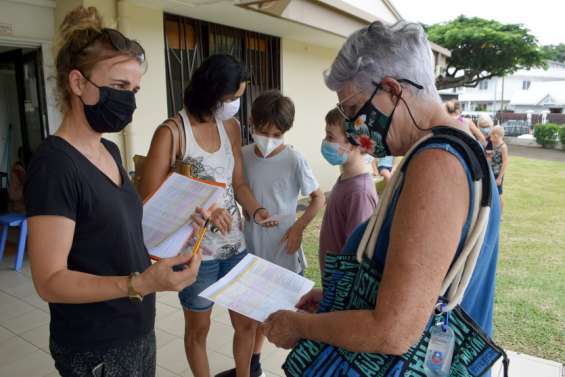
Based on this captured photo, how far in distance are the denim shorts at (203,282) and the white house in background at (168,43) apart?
2.02 metres

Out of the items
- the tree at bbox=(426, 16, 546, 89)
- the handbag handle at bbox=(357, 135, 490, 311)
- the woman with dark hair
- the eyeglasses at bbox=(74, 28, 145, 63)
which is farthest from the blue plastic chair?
the tree at bbox=(426, 16, 546, 89)

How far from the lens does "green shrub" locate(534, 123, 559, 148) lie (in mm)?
20509

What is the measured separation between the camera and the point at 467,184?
0.88 meters

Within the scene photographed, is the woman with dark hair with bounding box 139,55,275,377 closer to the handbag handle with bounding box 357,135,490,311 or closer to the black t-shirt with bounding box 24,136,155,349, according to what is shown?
the black t-shirt with bounding box 24,136,155,349

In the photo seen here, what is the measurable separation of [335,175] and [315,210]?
21.8 ft

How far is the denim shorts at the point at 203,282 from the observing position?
7.04 ft

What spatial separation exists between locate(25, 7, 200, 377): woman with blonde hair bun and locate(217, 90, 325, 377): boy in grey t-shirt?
984 mm

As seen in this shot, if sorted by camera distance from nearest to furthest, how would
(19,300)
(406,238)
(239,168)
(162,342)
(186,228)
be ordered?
(406,238)
(186,228)
(239,168)
(162,342)
(19,300)

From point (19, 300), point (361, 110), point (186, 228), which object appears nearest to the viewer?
point (361, 110)

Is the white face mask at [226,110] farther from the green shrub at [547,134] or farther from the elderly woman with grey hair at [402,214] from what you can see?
the green shrub at [547,134]

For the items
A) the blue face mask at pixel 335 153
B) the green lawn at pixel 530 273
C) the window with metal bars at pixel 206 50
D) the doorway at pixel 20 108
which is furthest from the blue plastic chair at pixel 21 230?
the blue face mask at pixel 335 153

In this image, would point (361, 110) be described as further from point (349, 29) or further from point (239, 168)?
point (349, 29)

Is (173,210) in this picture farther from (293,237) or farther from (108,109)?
(293,237)

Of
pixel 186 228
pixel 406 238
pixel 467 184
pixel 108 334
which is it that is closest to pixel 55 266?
pixel 108 334
